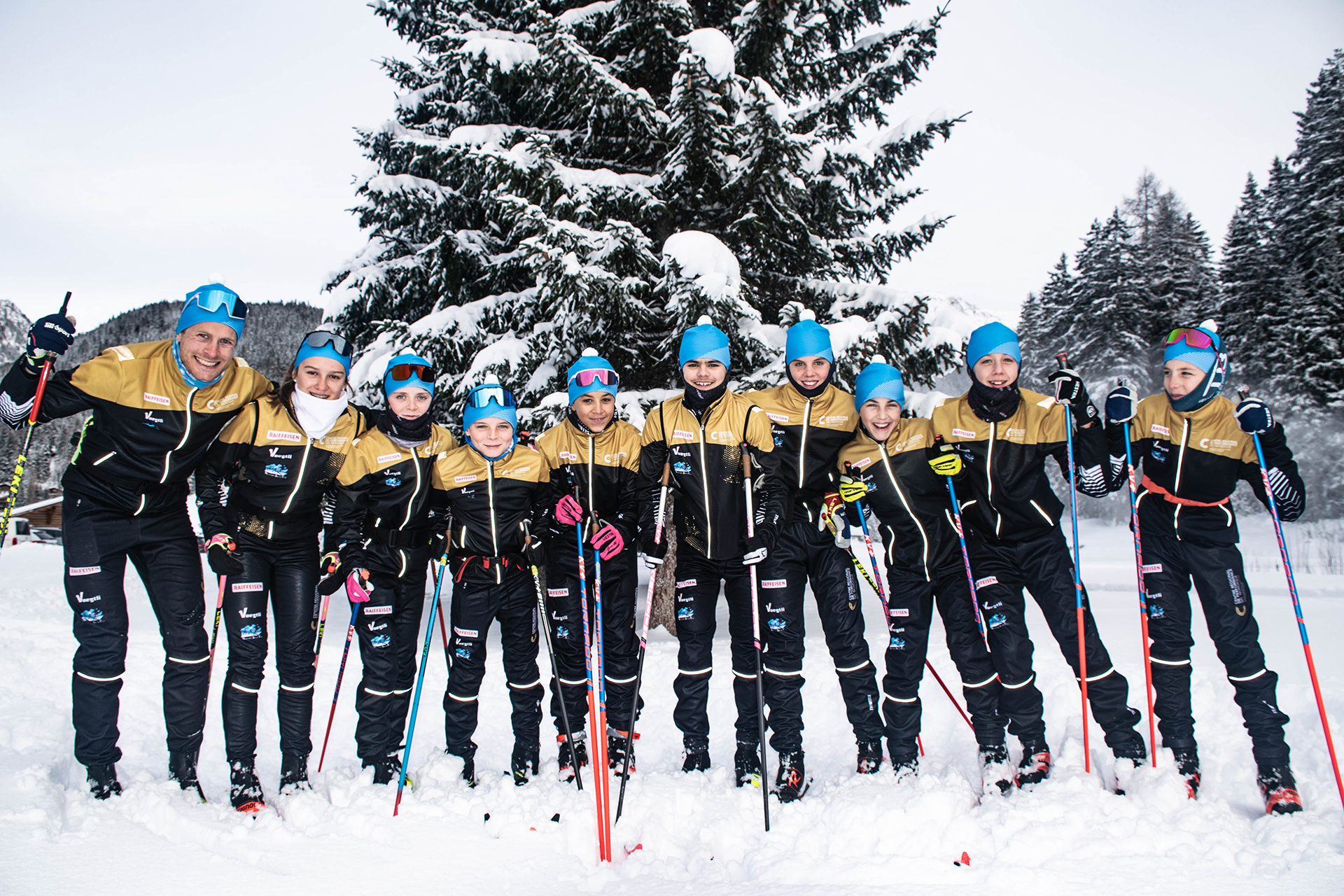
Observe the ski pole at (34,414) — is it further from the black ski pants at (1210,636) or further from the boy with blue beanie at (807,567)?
the black ski pants at (1210,636)

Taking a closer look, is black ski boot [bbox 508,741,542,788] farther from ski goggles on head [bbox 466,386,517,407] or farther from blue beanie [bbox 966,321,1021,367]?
blue beanie [bbox 966,321,1021,367]

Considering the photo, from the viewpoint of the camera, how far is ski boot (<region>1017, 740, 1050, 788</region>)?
13.3 ft

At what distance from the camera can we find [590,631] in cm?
459

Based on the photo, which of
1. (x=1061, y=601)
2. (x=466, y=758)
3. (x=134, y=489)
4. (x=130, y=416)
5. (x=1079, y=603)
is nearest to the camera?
(x=130, y=416)

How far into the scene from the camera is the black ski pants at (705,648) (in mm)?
4418

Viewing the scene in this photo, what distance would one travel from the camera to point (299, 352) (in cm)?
431

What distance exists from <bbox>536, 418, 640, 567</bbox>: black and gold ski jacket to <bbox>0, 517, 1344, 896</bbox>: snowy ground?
1.58 metres

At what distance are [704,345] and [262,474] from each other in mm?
2788

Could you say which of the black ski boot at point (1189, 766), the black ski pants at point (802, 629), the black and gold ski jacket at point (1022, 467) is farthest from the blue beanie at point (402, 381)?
the black ski boot at point (1189, 766)

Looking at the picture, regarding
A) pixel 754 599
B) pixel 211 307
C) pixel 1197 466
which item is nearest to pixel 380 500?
pixel 211 307

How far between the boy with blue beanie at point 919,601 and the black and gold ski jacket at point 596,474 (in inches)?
55.8

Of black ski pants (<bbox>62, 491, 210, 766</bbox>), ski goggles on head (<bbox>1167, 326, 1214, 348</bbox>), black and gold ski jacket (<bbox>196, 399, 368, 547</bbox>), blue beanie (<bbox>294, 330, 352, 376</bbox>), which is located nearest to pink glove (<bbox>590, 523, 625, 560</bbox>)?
black and gold ski jacket (<bbox>196, 399, 368, 547</bbox>)

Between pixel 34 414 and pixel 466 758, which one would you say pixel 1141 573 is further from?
pixel 34 414

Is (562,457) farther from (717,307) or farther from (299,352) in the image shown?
(717,307)
